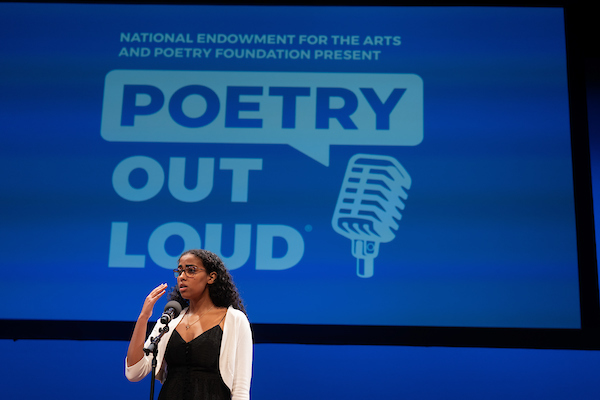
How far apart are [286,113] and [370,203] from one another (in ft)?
2.42

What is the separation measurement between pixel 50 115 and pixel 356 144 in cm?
183

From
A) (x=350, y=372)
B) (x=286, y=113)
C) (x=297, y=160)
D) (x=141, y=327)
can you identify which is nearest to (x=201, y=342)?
(x=141, y=327)

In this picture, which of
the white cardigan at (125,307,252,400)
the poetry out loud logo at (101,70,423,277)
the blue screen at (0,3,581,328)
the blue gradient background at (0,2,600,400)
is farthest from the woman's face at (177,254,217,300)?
the poetry out loud logo at (101,70,423,277)

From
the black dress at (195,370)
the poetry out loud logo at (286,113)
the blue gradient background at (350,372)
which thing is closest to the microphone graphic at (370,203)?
the poetry out loud logo at (286,113)

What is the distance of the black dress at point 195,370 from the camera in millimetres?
2174

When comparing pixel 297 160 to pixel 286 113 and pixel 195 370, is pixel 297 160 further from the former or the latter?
pixel 195 370

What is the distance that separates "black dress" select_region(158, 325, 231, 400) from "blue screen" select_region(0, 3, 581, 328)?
1.14 metres

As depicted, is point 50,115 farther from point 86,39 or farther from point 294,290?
point 294,290

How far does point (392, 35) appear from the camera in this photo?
3.62m

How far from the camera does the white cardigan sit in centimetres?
219

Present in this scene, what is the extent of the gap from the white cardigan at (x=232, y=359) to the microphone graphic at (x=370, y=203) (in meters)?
1.24

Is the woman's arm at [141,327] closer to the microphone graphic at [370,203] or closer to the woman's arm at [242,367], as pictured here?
the woman's arm at [242,367]

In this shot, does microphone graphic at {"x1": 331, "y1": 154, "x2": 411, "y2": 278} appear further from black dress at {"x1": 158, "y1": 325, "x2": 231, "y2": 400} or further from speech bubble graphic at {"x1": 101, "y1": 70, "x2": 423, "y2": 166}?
black dress at {"x1": 158, "y1": 325, "x2": 231, "y2": 400}

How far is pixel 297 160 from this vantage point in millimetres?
Answer: 3490
